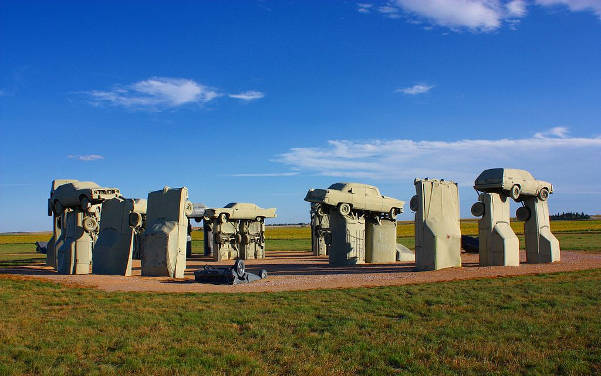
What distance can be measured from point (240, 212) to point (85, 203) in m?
14.2

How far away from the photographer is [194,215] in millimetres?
36188

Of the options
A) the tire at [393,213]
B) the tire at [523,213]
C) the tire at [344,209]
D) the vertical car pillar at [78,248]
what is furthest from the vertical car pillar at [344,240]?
the vertical car pillar at [78,248]

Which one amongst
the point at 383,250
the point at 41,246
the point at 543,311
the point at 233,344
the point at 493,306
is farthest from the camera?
the point at 41,246

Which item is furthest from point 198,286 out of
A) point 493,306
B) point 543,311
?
point 543,311

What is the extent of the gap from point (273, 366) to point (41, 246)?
43428 mm

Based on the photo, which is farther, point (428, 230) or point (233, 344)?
point (428, 230)

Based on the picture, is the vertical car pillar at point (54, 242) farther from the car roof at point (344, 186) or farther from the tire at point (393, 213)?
the tire at point (393, 213)

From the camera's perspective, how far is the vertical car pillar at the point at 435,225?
68.5ft

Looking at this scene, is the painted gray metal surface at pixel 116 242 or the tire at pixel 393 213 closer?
the painted gray metal surface at pixel 116 242

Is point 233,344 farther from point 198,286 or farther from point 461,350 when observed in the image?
point 198,286

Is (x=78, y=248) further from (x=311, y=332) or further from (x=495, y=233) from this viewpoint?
(x=495, y=233)

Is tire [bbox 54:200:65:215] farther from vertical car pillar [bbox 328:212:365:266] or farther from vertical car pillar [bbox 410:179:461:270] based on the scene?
vertical car pillar [bbox 410:179:461:270]

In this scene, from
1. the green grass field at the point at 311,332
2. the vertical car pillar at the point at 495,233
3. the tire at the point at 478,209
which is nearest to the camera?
the green grass field at the point at 311,332

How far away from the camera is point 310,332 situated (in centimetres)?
966
